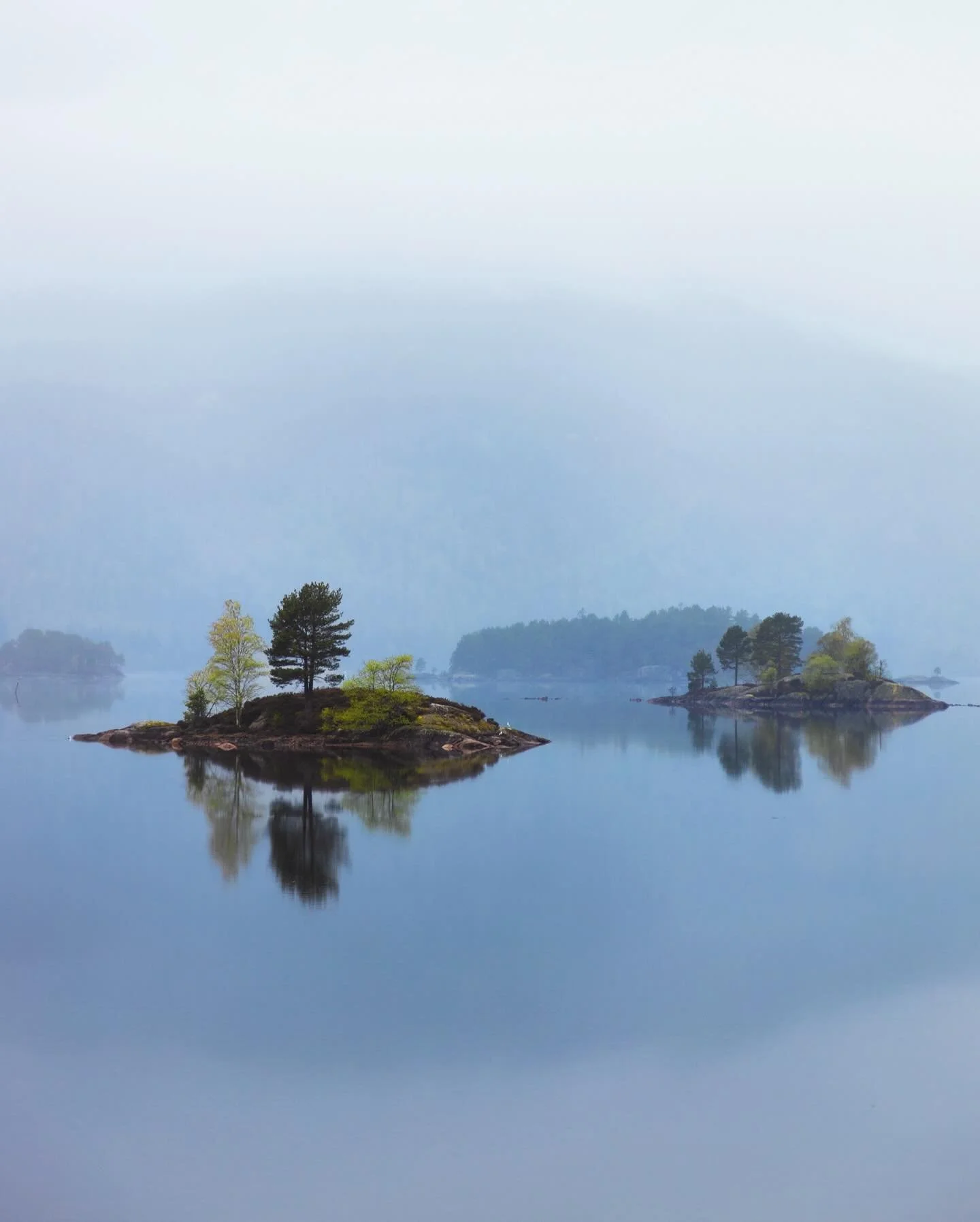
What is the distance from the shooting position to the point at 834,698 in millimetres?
160250

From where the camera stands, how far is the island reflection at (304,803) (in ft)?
132

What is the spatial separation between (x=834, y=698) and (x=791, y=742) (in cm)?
6693

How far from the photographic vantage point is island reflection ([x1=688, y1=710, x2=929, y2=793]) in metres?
73.6

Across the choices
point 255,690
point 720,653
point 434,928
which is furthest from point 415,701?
point 720,653

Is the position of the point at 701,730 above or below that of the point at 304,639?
below

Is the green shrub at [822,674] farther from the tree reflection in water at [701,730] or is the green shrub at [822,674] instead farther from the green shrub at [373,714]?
the green shrub at [373,714]

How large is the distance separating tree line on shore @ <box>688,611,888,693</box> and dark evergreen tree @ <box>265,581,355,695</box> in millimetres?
90566

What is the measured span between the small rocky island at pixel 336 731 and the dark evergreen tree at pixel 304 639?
2280 mm

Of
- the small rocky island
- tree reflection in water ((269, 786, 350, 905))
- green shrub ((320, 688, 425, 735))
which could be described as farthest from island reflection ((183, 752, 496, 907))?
green shrub ((320, 688, 425, 735))

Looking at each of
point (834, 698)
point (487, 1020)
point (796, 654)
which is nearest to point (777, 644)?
point (796, 654)

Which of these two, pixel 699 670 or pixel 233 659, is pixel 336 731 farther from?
pixel 699 670

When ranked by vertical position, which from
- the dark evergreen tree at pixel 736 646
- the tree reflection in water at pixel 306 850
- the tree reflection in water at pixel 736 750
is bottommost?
the tree reflection in water at pixel 736 750

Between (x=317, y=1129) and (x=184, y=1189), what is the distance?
2601mm

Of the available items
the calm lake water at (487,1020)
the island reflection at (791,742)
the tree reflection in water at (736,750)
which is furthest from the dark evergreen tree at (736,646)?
the calm lake water at (487,1020)
